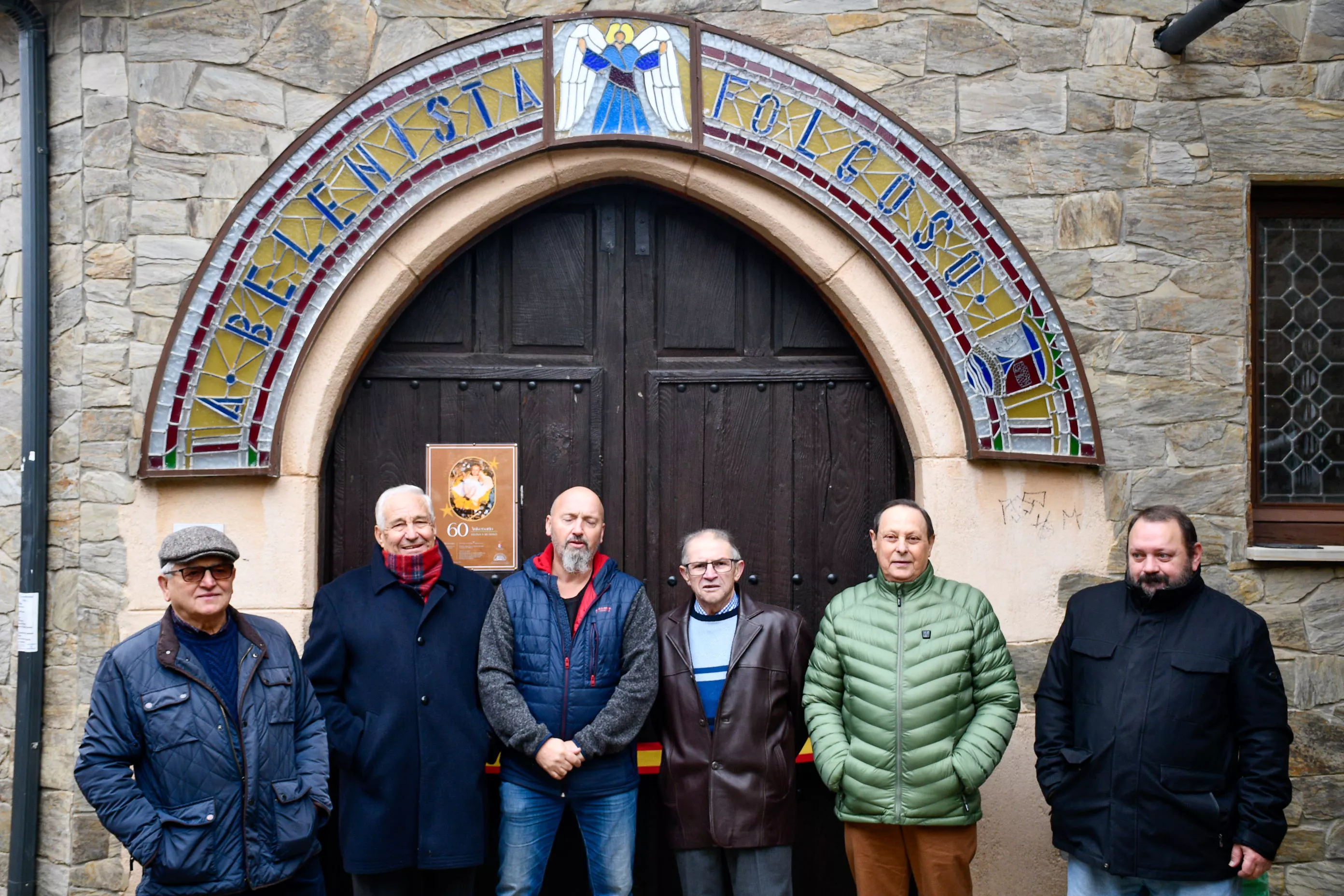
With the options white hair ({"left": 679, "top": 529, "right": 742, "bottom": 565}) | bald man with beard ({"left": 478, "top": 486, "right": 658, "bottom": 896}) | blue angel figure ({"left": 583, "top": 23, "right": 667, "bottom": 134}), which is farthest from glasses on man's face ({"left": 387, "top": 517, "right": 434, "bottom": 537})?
blue angel figure ({"left": 583, "top": 23, "right": 667, "bottom": 134})

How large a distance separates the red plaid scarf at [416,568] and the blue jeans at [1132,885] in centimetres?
196

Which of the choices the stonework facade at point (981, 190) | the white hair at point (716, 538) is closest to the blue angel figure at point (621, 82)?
the stonework facade at point (981, 190)

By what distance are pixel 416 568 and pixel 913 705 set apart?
1.47 metres

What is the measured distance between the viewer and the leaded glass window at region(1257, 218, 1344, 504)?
401 centimetres

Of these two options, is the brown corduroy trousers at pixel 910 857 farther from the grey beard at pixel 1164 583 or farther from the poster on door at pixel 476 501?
the poster on door at pixel 476 501

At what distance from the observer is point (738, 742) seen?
3197mm

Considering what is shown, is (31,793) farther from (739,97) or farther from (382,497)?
(739,97)

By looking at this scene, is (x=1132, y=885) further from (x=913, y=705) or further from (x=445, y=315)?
(x=445, y=315)

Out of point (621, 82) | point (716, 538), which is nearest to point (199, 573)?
point (716, 538)

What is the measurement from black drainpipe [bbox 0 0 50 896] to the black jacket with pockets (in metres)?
3.10

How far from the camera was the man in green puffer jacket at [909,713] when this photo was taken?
120 inches

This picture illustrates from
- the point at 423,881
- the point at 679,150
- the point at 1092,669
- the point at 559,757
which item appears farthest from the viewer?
the point at 679,150

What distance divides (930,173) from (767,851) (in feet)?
7.41

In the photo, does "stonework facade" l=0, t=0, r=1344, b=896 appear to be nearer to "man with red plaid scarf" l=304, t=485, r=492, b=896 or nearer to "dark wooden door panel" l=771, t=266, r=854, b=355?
"man with red plaid scarf" l=304, t=485, r=492, b=896
